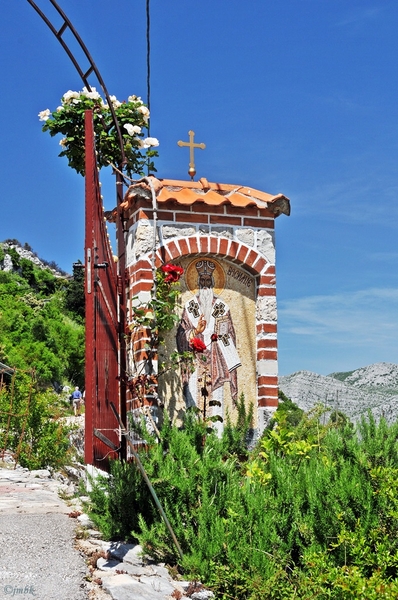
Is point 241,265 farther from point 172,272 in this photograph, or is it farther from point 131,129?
point 131,129

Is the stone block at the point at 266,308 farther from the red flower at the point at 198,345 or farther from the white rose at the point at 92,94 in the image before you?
the white rose at the point at 92,94

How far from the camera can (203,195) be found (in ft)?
24.4

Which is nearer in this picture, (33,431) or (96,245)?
(96,245)

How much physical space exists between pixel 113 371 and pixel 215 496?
75.0 inches

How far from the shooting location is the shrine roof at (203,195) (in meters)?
7.08

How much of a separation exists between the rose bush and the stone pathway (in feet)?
11.6

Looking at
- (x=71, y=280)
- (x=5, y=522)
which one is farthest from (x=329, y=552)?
(x=71, y=280)

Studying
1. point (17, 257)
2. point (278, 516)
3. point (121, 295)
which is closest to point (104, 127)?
point (121, 295)

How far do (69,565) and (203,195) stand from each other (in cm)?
395

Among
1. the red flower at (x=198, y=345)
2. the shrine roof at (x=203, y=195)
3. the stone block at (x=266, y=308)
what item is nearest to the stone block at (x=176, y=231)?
the shrine roof at (x=203, y=195)

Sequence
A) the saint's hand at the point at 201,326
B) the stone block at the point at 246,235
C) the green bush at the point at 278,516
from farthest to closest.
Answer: the stone block at the point at 246,235
the saint's hand at the point at 201,326
the green bush at the point at 278,516

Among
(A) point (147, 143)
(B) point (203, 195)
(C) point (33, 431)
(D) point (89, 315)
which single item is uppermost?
(A) point (147, 143)

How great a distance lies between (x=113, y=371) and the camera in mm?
6527

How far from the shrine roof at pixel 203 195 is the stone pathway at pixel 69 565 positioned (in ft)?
9.60
